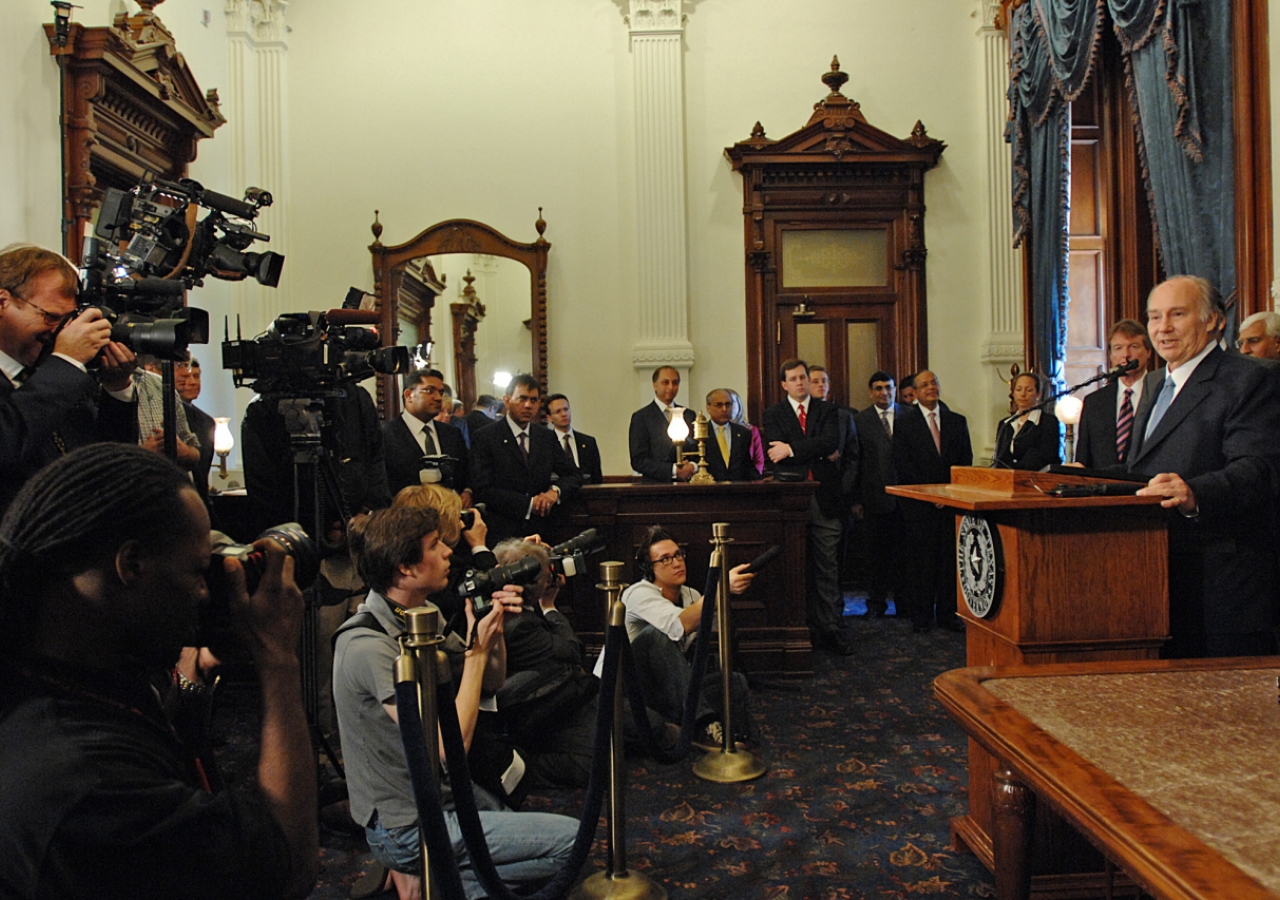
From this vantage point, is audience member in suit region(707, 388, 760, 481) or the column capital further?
the column capital

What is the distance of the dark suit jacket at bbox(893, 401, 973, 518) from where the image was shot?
249 inches

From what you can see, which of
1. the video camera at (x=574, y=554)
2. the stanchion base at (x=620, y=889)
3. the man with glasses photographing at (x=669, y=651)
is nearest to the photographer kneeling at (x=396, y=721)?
the video camera at (x=574, y=554)

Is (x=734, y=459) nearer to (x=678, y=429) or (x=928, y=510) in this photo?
(x=678, y=429)

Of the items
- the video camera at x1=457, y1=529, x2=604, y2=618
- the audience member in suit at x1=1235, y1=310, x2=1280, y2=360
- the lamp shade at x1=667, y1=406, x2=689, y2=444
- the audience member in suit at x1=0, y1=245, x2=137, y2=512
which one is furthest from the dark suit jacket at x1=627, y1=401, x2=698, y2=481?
the audience member in suit at x1=0, y1=245, x2=137, y2=512

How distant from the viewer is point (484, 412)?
285 inches

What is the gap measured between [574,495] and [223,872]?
161 inches

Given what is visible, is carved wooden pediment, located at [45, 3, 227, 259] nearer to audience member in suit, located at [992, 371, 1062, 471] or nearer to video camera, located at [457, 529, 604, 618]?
video camera, located at [457, 529, 604, 618]

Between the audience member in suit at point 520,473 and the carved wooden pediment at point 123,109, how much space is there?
239 centimetres

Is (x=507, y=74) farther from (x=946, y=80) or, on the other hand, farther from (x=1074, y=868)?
(x=1074, y=868)

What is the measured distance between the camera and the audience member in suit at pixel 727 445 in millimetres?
5762

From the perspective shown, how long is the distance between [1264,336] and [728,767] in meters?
2.47

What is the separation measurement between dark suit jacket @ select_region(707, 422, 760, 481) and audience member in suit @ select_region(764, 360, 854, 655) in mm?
220

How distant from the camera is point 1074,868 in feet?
7.80

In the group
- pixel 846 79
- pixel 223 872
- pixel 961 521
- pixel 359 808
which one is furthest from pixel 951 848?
pixel 846 79
